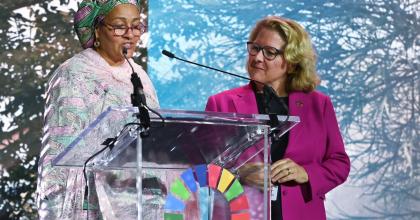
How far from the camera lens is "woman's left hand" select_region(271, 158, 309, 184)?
312 cm

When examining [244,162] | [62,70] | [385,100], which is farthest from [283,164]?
[385,100]

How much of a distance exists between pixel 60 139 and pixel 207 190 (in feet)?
2.62

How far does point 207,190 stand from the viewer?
2480mm

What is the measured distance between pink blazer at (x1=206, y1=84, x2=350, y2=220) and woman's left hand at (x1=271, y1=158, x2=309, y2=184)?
0.06 m

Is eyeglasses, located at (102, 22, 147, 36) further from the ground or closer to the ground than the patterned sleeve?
further from the ground

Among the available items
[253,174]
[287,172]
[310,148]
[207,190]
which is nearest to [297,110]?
[310,148]

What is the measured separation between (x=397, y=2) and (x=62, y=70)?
300 centimetres

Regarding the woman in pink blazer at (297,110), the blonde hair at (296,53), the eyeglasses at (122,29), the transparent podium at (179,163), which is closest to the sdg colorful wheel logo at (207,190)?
the transparent podium at (179,163)

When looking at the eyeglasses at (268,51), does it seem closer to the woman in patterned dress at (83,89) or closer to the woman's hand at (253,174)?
the woman in patterned dress at (83,89)

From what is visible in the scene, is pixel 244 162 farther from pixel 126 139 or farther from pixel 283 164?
pixel 283 164

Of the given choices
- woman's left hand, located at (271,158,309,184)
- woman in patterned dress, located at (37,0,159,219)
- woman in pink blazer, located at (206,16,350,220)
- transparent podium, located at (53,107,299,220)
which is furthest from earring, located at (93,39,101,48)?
transparent podium, located at (53,107,299,220)

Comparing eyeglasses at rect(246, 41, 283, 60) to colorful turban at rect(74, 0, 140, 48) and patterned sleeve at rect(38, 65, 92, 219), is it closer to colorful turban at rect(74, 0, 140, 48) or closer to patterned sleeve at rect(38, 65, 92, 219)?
colorful turban at rect(74, 0, 140, 48)

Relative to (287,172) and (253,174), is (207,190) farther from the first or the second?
(287,172)

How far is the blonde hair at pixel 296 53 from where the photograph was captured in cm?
358
